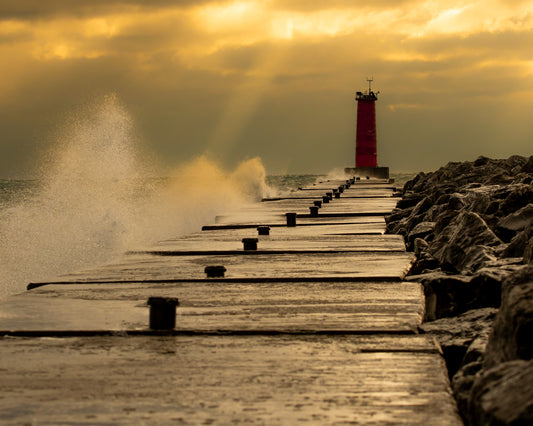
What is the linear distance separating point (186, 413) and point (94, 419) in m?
0.27

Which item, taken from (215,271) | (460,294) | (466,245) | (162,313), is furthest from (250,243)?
(162,313)

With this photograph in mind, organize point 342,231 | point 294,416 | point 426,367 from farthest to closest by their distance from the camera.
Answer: point 342,231 → point 426,367 → point 294,416

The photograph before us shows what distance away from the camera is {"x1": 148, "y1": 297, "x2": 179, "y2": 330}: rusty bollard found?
3.76 metres

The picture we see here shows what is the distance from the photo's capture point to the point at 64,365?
323cm

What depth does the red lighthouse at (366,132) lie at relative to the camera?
42781 mm

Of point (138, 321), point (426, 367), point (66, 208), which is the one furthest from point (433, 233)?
point (66, 208)

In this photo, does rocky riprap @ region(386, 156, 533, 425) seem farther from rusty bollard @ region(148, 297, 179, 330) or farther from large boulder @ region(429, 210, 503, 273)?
rusty bollard @ region(148, 297, 179, 330)

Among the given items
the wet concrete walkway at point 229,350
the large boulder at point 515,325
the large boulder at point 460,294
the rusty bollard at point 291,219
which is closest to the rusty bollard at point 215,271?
the wet concrete walkway at point 229,350

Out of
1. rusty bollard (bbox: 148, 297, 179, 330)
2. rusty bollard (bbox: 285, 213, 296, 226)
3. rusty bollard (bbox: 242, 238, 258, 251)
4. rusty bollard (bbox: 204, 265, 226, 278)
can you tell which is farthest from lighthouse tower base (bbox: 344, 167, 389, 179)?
rusty bollard (bbox: 148, 297, 179, 330)

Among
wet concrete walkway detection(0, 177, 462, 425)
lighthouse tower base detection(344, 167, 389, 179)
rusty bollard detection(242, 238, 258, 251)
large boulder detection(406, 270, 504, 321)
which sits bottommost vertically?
wet concrete walkway detection(0, 177, 462, 425)

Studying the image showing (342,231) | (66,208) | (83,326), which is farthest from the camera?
(66,208)

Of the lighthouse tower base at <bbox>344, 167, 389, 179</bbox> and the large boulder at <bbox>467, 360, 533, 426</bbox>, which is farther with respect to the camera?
the lighthouse tower base at <bbox>344, 167, 389, 179</bbox>

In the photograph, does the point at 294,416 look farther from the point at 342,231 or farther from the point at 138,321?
the point at 342,231

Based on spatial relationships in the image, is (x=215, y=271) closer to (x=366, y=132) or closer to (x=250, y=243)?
(x=250, y=243)
